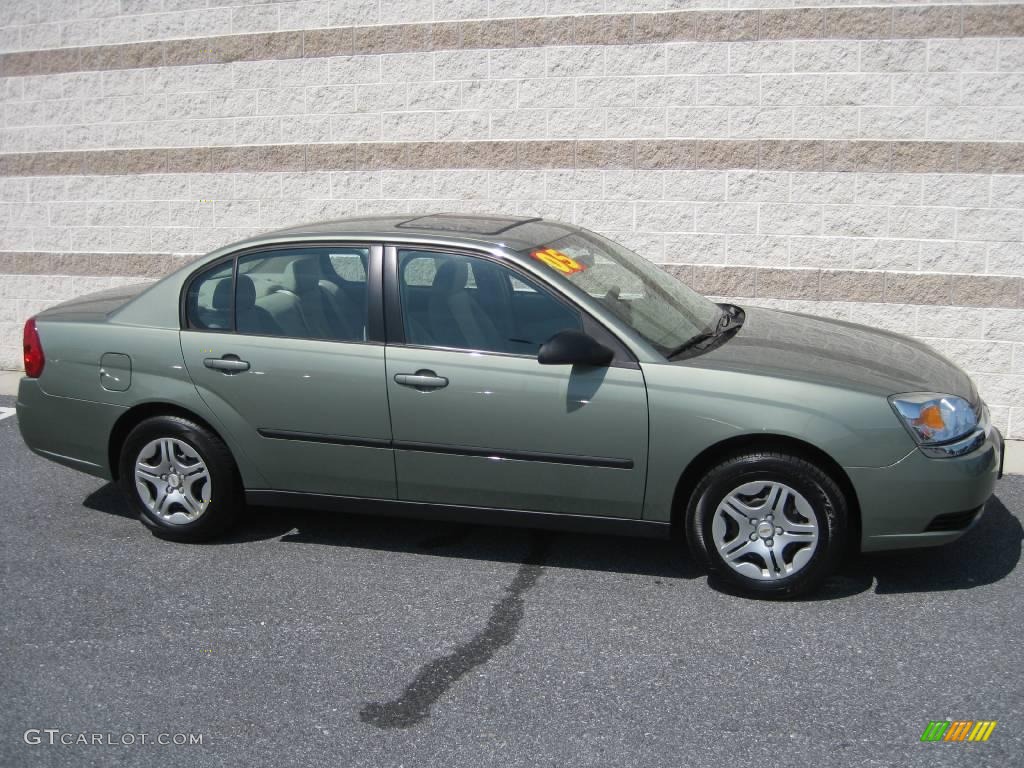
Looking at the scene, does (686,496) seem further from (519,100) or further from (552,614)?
(519,100)

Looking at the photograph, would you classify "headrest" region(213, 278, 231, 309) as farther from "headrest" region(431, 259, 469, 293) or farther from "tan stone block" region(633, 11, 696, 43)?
"tan stone block" region(633, 11, 696, 43)

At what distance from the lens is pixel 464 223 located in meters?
5.70

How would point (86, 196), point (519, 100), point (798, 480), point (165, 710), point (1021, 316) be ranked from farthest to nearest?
point (86, 196)
point (519, 100)
point (1021, 316)
point (798, 480)
point (165, 710)

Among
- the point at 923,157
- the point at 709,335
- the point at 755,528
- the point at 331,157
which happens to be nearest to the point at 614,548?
the point at 755,528

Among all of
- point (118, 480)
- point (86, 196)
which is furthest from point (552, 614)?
point (86, 196)

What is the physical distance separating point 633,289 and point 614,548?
1.27m

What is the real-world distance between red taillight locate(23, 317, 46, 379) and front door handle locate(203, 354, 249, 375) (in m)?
1.03

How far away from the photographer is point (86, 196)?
9547 millimetres

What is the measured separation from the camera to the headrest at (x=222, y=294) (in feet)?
18.2

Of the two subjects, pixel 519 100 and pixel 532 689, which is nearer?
pixel 532 689

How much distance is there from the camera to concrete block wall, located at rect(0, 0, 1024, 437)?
24.5ft

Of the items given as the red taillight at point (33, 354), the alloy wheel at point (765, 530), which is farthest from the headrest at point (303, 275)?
the alloy wheel at point (765, 530)

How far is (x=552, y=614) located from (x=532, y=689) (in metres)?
0.66

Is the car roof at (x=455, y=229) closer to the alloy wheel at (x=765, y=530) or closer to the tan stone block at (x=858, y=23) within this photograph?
the alloy wheel at (x=765, y=530)
